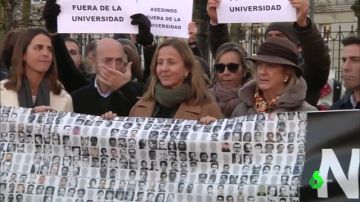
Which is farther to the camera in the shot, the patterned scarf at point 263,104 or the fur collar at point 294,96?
the patterned scarf at point 263,104

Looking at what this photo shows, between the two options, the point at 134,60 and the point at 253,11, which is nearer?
the point at 253,11

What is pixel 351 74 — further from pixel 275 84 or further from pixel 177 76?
pixel 177 76

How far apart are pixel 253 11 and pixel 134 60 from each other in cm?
126

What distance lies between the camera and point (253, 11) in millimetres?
5668

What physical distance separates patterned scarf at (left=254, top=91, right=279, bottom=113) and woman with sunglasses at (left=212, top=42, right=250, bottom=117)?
79cm

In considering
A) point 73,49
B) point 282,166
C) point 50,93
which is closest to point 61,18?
point 50,93

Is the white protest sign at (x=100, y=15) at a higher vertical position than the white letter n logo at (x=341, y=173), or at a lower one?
higher

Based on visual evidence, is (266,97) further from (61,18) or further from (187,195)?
(61,18)

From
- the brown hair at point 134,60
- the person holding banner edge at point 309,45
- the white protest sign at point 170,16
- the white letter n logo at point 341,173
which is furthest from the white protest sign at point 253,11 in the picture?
the white letter n logo at point 341,173

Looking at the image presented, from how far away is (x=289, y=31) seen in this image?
6.15 meters

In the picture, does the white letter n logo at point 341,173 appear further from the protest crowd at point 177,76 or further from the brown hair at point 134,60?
the brown hair at point 134,60

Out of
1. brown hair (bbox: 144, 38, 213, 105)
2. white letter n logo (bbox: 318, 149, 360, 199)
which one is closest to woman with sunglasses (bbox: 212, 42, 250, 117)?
brown hair (bbox: 144, 38, 213, 105)

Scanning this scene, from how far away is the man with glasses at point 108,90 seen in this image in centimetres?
551

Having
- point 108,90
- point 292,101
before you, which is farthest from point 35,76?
point 292,101
